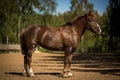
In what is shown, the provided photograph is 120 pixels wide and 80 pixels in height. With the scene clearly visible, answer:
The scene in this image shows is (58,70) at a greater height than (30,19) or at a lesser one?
lesser

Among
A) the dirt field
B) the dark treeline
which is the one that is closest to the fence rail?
the dark treeline

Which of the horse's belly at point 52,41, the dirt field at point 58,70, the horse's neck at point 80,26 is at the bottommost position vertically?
the dirt field at point 58,70

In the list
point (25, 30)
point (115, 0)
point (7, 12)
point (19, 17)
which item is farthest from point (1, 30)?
point (25, 30)

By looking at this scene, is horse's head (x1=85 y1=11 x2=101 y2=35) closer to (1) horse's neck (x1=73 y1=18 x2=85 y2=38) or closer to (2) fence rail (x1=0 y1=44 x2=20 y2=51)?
(1) horse's neck (x1=73 y1=18 x2=85 y2=38)

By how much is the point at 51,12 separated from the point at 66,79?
116 ft

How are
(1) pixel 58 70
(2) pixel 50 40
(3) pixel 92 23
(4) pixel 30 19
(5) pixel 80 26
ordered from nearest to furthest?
(2) pixel 50 40 → (3) pixel 92 23 → (5) pixel 80 26 → (1) pixel 58 70 → (4) pixel 30 19

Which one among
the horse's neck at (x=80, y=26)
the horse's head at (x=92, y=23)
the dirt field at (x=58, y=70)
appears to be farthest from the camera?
the horse's neck at (x=80, y=26)

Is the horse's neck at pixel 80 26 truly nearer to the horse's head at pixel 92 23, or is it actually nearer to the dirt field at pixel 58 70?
the horse's head at pixel 92 23

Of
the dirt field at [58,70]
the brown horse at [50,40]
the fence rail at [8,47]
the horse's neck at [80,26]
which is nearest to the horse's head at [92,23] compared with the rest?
the brown horse at [50,40]

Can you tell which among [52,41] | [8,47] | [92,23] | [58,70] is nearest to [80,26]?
[92,23]

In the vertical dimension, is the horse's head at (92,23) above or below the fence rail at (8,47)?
above

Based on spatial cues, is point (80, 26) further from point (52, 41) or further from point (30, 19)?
point (30, 19)

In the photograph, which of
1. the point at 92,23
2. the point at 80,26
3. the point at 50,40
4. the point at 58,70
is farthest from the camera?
the point at 58,70

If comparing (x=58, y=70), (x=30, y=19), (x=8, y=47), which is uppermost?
(x=30, y=19)
